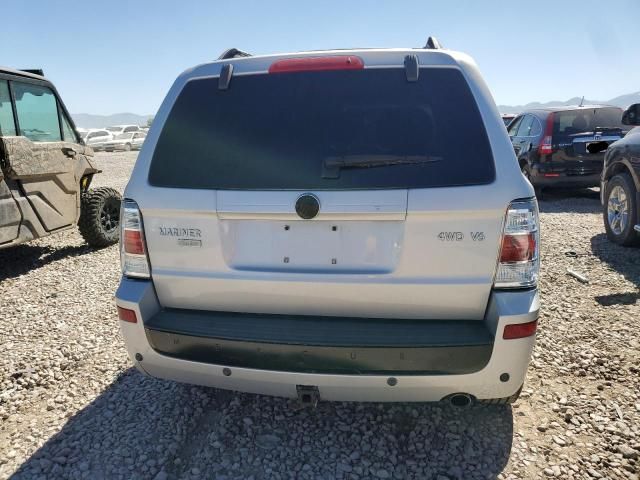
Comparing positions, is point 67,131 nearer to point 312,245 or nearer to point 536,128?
point 312,245

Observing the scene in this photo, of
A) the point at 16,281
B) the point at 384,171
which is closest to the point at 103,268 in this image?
the point at 16,281

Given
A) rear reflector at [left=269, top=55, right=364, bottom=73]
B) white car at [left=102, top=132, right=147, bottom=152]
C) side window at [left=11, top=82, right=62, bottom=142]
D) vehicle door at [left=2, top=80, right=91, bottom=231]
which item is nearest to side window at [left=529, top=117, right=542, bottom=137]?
rear reflector at [left=269, top=55, right=364, bottom=73]

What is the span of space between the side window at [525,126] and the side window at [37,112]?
8.57 metres

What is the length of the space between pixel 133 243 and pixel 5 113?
4.05 metres

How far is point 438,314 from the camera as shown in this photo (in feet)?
6.59

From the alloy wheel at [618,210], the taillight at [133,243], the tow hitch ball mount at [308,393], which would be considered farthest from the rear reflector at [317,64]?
the alloy wheel at [618,210]

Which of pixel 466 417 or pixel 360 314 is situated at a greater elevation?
pixel 360 314

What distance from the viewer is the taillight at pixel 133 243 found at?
7.20ft

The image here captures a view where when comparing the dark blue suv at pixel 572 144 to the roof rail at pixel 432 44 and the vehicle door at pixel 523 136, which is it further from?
the roof rail at pixel 432 44

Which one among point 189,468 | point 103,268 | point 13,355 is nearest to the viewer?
point 189,468

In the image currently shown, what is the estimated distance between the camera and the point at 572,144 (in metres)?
8.41

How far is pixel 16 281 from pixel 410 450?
495 centimetres

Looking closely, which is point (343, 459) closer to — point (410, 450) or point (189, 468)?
point (410, 450)

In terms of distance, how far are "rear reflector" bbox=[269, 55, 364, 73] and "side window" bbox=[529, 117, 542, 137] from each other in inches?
312
